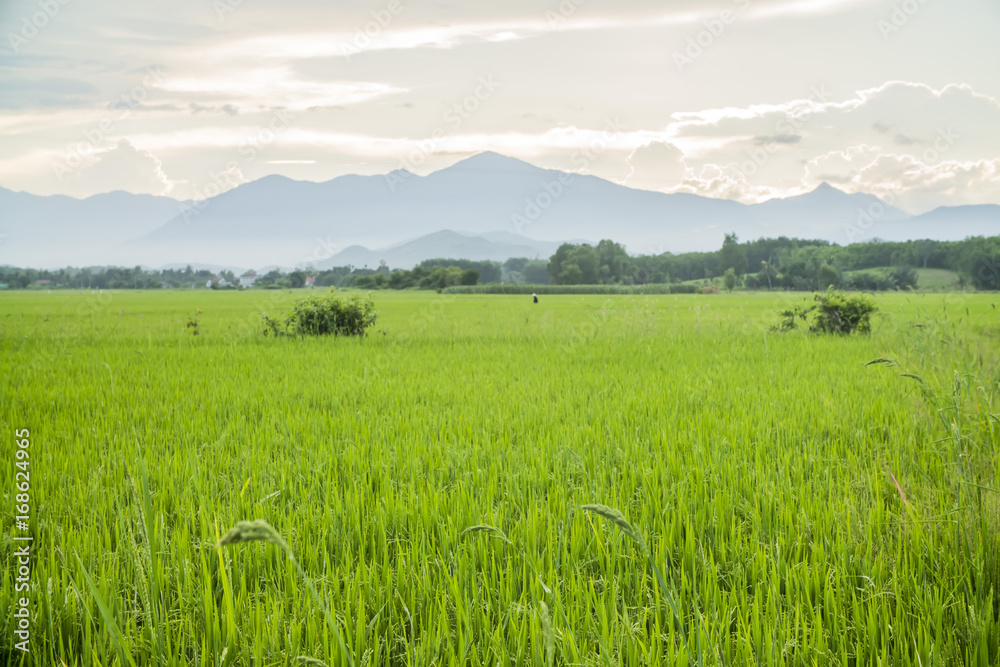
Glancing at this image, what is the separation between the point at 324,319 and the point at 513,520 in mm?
11413

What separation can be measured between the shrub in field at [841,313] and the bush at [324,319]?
10439 millimetres

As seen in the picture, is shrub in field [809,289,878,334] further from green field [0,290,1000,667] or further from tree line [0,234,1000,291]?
tree line [0,234,1000,291]

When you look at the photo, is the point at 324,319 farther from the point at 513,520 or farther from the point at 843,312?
the point at 843,312

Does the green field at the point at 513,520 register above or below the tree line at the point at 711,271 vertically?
below

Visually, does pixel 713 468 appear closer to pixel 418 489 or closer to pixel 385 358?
pixel 418 489

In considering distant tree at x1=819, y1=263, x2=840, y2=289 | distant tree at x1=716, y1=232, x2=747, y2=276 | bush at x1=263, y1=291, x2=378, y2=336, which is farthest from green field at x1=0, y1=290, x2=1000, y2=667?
distant tree at x1=716, y1=232, x2=747, y2=276

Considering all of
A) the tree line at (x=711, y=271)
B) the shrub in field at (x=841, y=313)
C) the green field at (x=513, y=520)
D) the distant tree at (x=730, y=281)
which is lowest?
the green field at (x=513, y=520)

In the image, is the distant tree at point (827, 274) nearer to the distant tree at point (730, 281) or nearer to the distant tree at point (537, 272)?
the distant tree at point (730, 281)

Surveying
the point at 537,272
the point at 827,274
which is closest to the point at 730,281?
the point at 827,274

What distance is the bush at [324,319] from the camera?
43.6 ft

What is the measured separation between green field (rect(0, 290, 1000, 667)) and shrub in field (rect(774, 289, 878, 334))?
21.0 ft

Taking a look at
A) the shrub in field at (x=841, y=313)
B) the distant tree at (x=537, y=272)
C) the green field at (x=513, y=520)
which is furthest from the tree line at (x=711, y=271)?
the green field at (x=513, y=520)

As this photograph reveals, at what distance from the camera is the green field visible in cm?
192

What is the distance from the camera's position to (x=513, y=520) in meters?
2.89
